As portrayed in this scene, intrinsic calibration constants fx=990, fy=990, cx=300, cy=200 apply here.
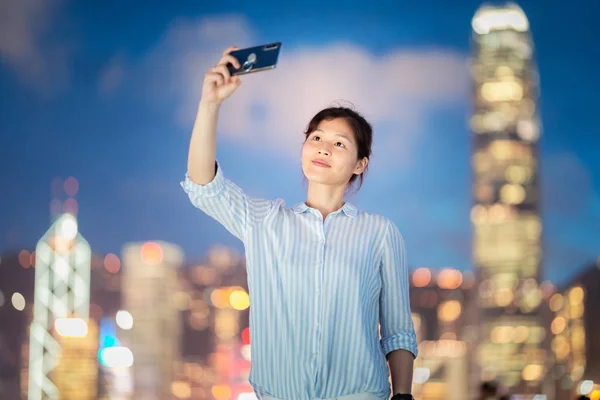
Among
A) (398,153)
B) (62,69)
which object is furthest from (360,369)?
(398,153)

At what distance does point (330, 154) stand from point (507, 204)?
43305 millimetres

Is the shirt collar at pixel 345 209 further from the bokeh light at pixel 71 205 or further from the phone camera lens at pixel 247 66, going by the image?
the bokeh light at pixel 71 205

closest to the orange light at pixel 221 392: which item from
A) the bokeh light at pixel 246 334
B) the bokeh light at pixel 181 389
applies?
the bokeh light at pixel 181 389

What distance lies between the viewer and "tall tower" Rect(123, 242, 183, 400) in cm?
4062

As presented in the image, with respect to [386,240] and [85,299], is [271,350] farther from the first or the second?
[85,299]

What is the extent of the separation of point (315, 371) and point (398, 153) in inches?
742

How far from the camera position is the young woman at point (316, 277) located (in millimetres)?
1524

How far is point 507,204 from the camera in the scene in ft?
144

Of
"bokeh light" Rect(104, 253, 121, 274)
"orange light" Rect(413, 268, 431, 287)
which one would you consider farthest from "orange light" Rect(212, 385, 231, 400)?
"orange light" Rect(413, 268, 431, 287)

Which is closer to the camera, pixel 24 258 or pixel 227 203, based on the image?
pixel 227 203

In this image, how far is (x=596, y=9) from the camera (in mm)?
17469

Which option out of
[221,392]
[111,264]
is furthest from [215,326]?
[111,264]

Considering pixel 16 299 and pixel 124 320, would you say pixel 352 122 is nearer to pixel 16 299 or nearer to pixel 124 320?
pixel 16 299

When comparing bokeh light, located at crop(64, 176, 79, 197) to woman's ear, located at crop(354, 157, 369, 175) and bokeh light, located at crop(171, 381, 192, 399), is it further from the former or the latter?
bokeh light, located at crop(171, 381, 192, 399)
